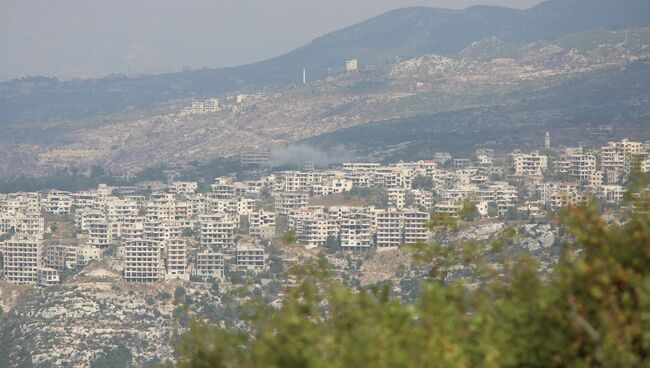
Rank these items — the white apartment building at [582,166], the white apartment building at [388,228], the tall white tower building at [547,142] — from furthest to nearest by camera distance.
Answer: the tall white tower building at [547,142], the white apartment building at [582,166], the white apartment building at [388,228]

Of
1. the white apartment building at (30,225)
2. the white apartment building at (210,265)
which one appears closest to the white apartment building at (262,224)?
the white apartment building at (210,265)

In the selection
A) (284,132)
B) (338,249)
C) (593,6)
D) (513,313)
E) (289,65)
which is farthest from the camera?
(289,65)

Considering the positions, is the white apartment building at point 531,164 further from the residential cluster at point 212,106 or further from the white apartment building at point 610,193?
the residential cluster at point 212,106

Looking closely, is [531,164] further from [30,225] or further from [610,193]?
[30,225]

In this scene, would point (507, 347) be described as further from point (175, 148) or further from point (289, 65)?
point (289, 65)

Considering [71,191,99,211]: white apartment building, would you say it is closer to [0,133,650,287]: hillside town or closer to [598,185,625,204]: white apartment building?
[0,133,650,287]: hillside town

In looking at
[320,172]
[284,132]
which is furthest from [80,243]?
[284,132]
